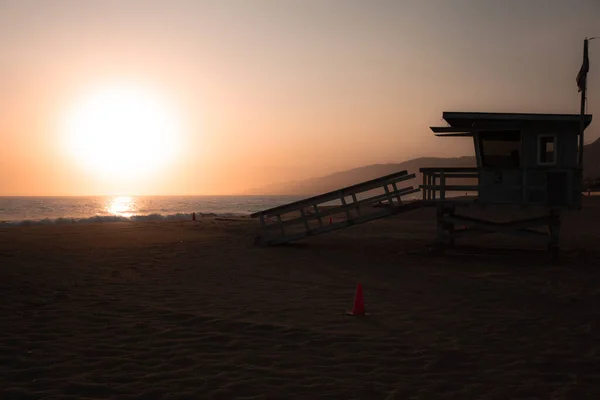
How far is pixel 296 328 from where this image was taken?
888cm

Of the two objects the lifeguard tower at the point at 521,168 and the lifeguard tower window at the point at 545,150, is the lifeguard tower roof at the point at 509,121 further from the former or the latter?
the lifeguard tower window at the point at 545,150

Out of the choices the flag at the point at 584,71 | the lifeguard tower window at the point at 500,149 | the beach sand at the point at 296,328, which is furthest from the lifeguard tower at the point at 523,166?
the beach sand at the point at 296,328

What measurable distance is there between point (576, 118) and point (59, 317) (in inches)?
601

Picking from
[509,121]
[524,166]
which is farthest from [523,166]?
[509,121]

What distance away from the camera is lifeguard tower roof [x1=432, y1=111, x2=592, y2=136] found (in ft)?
52.8

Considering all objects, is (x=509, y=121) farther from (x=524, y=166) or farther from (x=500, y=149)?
(x=524, y=166)

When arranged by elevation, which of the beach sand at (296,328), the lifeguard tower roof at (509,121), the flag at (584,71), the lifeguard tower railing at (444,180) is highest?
the flag at (584,71)

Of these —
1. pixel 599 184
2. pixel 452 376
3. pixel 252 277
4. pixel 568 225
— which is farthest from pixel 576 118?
pixel 599 184

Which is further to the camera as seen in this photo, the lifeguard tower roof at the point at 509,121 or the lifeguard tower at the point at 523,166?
the lifeguard tower at the point at 523,166

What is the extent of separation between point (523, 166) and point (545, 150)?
85 centimetres

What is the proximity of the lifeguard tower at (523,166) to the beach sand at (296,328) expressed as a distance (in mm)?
1923

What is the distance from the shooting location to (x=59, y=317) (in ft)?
31.0

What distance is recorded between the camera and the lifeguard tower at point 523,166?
16.4 meters

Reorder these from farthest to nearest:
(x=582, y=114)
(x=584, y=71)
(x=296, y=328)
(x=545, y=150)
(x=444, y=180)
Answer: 1. (x=444, y=180)
2. (x=584, y=71)
3. (x=545, y=150)
4. (x=582, y=114)
5. (x=296, y=328)
